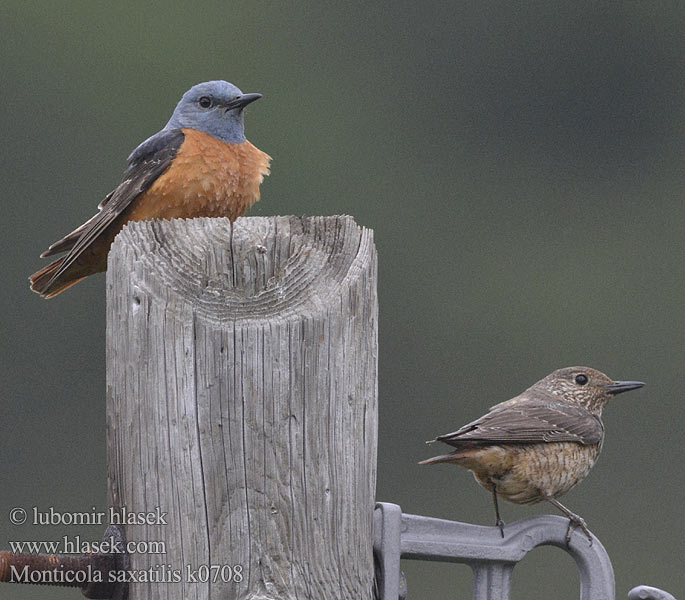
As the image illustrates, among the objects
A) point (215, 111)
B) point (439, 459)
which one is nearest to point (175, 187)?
point (215, 111)

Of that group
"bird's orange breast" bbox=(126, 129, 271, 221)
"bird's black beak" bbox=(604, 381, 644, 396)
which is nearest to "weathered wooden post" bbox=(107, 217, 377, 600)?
"bird's orange breast" bbox=(126, 129, 271, 221)

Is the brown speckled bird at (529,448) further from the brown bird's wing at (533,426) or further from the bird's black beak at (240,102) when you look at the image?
the bird's black beak at (240,102)

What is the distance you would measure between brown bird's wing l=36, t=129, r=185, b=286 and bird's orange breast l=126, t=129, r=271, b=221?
1.1 inches

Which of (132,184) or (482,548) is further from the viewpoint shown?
(132,184)

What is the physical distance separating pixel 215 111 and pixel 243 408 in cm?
265

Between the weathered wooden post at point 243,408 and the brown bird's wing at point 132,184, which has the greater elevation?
the brown bird's wing at point 132,184

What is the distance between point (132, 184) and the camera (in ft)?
16.1

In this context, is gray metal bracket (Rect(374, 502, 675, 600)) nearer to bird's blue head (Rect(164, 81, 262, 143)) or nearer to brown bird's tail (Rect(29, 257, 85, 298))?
brown bird's tail (Rect(29, 257, 85, 298))

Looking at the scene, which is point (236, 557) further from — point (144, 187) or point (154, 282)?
point (144, 187)

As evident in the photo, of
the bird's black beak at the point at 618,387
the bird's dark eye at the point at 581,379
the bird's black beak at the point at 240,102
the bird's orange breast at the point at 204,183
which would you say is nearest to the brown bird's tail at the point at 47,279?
the bird's orange breast at the point at 204,183

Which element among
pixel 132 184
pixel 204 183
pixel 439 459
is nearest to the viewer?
pixel 439 459

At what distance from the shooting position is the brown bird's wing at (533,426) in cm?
457

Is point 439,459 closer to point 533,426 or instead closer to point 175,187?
point 533,426

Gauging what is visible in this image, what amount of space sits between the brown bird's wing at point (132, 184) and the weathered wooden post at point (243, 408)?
1496mm
